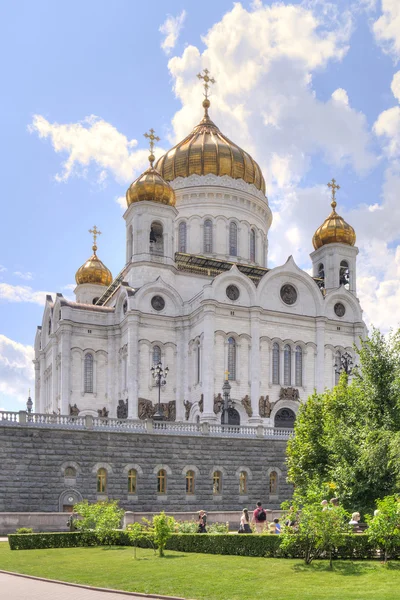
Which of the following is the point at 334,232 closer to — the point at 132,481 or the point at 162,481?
the point at 162,481

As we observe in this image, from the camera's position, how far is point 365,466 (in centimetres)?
2633

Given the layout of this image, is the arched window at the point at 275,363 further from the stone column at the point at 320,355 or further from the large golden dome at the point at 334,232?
the large golden dome at the point at 334,232

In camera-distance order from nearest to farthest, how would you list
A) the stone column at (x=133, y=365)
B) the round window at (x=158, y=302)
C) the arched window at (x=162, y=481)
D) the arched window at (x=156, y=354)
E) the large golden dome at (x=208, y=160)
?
the arched window at (x=162, y=481) → the stone column at (x=133, y=365) → the arched window at (x=156, y=354) → the round window at (x=158, y=302) → the large golden dome at (x=208, y=160)

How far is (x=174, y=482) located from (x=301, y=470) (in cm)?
710

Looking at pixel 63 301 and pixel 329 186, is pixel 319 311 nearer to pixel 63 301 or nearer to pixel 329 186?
pixel 329 186

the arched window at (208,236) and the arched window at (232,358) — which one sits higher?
the arched window at (208,236)

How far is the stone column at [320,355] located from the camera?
51.5 m

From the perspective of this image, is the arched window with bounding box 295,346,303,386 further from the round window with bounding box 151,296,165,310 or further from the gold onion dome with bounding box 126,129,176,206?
the gold onion dome with bounding box 126,129,176,206

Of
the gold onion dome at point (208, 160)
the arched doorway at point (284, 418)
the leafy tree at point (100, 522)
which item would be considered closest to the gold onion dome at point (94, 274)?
the gold onion dome at point (208, 160)

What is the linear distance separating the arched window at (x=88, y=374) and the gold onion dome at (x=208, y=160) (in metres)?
17.6

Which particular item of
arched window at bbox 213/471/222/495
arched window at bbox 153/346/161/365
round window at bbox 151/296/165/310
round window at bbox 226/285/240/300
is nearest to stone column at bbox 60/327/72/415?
arched window at bbox 153/346/161/365

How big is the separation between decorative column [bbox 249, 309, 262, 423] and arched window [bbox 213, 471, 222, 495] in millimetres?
10935

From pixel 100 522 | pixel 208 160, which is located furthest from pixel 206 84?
pixel 100 522

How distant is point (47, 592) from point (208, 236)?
44.8 meters
